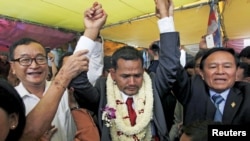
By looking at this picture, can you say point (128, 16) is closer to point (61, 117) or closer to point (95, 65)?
point (95, 65)

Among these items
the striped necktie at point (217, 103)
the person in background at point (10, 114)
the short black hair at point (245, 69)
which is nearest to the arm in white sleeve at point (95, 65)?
the striped necktie at point (217, 103)

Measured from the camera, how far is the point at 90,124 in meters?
1.82

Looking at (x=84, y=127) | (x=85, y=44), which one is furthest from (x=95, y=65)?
(x=84, y=127)

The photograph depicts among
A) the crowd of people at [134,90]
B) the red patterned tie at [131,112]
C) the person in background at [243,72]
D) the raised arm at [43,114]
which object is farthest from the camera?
the person in background at [243,72]

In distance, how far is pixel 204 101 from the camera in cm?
216

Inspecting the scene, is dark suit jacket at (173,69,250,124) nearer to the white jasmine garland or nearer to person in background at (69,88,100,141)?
the white jasmine garland

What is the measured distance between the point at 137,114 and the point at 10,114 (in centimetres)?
105

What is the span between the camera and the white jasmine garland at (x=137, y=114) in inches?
79.9

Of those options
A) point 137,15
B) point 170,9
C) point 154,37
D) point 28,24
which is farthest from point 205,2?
point 28,24

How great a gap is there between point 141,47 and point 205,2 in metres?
2.65

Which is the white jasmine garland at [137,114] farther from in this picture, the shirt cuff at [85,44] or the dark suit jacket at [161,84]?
the shirt cuff at [85,44]

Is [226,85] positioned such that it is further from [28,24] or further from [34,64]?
[28,24]

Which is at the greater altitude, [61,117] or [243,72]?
[243,72]

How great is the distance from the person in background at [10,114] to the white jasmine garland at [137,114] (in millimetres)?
834
